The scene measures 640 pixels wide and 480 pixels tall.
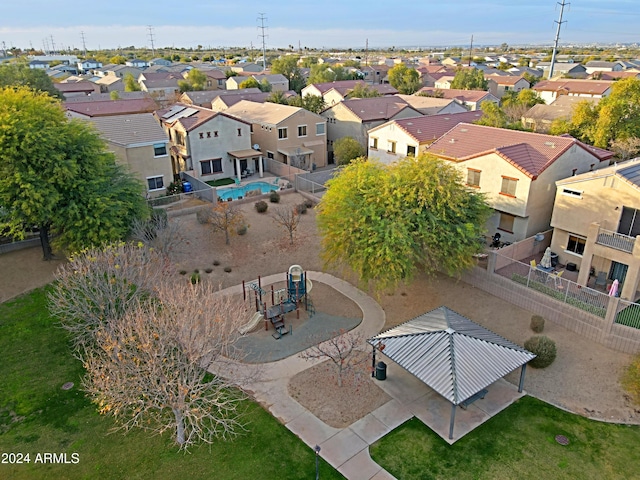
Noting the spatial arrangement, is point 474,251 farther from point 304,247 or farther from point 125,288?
point 125,288

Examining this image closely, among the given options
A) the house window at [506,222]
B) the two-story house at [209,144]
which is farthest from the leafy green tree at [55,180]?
the house window at [506,222]

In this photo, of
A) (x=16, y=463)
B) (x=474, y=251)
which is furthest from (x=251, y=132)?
(x=16, y=463)

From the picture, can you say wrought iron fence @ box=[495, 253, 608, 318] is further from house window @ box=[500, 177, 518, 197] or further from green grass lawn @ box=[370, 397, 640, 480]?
green grass lawn @ box=[370, 397, 640, 480]

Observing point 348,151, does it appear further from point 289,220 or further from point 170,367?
point 170,367

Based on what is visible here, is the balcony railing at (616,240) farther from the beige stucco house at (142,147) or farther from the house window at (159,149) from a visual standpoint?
the house window at (159,149)

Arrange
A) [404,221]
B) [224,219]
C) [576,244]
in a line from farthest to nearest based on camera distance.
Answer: [224,219] → [576,244] → [404,221]

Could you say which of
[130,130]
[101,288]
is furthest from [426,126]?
[101,288]
